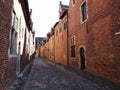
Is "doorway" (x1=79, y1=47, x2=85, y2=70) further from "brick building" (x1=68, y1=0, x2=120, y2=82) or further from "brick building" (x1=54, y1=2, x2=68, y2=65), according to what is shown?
"brick building" (x1=54, y1=2, x2=68, y2=65)

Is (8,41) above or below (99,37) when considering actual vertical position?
below

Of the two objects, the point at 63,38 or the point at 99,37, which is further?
the point at 63,38

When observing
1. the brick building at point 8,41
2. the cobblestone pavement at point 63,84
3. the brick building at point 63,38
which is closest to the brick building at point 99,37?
the cobblestone pavement at point 63,84

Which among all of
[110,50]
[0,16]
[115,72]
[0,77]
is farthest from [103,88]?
[0,16]

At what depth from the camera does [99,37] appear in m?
9.69

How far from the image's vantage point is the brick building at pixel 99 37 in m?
7.83

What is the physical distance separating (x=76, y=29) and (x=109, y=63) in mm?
7062

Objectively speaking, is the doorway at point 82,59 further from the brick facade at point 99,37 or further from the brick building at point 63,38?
the brick building at point 63,38

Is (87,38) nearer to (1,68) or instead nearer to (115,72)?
(115,72)

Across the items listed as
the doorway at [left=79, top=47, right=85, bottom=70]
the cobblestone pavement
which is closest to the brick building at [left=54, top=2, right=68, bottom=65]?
the doorway at [left=79, top=47, right=85, bottom=70]

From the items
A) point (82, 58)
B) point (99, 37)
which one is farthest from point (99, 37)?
point (82, 58)

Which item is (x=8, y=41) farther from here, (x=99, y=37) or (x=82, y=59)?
(x=82, y=59)

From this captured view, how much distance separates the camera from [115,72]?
7.80 m

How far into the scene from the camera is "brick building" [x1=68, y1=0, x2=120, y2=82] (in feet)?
25.7
